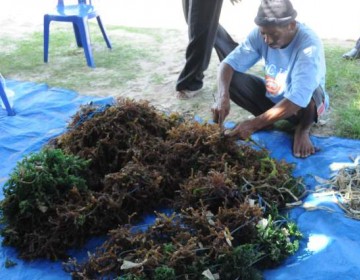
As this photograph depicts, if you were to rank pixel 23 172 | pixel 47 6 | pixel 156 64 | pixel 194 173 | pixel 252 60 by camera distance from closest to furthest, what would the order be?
pixel 23 172 < pixel 194 173 < pixel 252 60 < pixel 156 64 < pixel 47 6

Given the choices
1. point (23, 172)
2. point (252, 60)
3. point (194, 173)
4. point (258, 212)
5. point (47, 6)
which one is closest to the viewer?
point (258, 212)

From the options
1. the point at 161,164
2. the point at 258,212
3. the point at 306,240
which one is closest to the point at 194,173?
the point at 161,164

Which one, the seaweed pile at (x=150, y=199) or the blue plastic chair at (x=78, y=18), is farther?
the blue plastic chair at (x=78, y=18)

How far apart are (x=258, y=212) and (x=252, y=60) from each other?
1.38m

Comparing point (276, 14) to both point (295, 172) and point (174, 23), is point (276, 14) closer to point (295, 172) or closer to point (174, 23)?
point (295, 172)

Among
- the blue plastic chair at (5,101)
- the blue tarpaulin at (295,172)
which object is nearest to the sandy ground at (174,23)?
the blue tarpaulin at (295,172)

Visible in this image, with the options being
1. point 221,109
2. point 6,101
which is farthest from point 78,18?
point 221,109

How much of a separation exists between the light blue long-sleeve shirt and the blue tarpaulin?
478mm

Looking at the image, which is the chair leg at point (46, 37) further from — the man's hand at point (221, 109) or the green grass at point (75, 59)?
the man's hand at point (221, 109)

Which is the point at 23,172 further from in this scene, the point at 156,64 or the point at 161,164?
the point at 156,64

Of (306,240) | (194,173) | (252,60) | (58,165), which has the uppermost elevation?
(252,60)

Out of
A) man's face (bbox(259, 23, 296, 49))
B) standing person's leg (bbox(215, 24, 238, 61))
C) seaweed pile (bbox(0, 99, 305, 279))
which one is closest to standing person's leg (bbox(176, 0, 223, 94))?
standing person's leg (bbox(215, 24, 238, 61))

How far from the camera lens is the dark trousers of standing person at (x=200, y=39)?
368cm

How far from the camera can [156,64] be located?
202 inches
